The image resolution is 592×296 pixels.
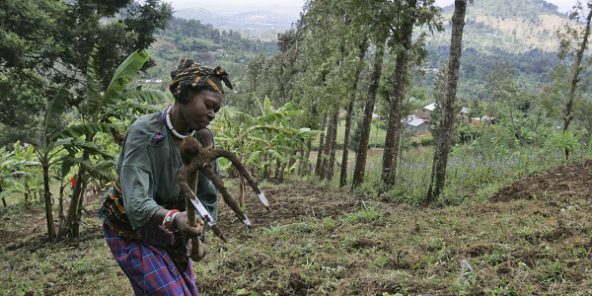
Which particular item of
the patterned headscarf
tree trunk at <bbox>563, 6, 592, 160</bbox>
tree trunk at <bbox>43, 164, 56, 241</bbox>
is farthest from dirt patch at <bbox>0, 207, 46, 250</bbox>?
tree trunk at <bbox>563, 6, 592, 160</bbox>

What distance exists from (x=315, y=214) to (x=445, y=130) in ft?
8.67

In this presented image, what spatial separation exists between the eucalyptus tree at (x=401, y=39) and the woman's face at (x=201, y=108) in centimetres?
774

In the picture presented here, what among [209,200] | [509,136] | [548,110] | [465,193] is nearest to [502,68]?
[548,110]

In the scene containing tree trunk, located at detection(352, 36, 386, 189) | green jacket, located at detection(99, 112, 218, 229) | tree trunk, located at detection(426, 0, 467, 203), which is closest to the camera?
green jacket, located at detection(99, 112, 218, 229)

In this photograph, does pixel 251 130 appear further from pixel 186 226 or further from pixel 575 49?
pixel 575 49

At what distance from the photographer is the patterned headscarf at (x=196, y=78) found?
2.18 metres

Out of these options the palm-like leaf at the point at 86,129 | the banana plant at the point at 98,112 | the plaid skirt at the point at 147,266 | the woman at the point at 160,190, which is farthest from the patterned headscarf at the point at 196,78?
the palm-like leaf at the point at 86,129

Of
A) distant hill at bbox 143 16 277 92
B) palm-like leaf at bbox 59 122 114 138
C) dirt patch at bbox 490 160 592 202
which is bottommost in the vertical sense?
distant hill at bbox 143 16 277 92

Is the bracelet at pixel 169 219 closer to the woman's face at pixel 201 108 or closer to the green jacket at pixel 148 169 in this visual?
the green jacket at pixel 148 169

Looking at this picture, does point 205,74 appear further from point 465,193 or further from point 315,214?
point 465,193

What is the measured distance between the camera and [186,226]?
190 centimetres

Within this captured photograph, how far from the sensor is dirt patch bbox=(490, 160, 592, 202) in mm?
6598

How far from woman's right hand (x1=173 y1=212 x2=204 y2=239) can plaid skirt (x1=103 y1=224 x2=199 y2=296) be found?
52 centimetres

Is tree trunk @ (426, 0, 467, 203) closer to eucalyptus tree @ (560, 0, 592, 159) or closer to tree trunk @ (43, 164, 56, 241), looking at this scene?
tree trunk @ (43, 164, 56, 241)
